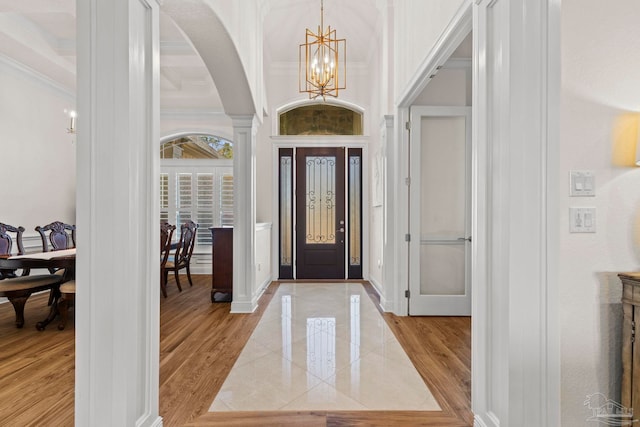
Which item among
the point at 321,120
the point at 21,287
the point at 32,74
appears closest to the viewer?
the point at 21,287

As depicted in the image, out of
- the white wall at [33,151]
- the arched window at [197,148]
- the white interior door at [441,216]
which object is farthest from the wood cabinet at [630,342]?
the arched window at [197,148]

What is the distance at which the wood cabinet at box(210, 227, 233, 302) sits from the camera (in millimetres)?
4637

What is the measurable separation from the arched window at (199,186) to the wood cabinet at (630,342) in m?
6.11

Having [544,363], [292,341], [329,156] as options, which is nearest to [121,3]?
[544,363]

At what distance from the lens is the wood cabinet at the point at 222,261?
4.64 metres

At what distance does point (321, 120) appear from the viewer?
6.38 meters

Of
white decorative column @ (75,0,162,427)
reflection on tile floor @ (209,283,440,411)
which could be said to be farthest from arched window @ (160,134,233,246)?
white decorative column @ (75,0,162,427)

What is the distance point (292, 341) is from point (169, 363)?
1.00 m

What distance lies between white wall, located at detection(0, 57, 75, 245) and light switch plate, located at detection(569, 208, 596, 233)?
6.02 meters

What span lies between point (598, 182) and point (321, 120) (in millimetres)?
5154

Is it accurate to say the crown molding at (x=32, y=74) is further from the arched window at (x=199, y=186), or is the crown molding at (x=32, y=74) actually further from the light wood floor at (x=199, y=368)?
the light wood floor at (x=199, y=368)

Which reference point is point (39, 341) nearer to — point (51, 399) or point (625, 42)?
point (51, 399)

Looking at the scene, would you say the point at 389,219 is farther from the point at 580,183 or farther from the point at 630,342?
the point at 630,342

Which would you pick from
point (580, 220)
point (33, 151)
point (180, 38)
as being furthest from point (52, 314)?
point (580, 220)
